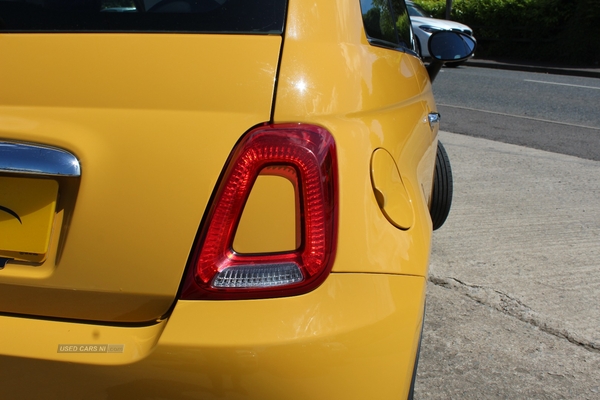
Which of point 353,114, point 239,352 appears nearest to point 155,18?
point 353,114

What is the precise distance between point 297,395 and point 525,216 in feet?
11.9

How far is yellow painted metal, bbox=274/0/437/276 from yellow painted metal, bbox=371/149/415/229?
18mm

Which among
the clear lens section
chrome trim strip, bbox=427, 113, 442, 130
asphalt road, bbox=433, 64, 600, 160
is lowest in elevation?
asphalt road, bbox=433, 64, 600, 160

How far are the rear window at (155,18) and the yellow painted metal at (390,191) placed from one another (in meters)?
0.39

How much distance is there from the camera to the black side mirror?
10.6 ft

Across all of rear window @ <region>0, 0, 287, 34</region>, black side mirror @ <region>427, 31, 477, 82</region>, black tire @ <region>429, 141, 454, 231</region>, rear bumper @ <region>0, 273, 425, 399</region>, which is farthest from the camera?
black tire @ <region>429, 141, 454, 231</region>

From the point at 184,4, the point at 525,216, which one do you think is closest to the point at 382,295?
the point at 184,4

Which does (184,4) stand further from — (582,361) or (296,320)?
(582,361)

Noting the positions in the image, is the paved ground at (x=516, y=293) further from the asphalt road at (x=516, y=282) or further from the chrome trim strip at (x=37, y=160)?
the chrome trim strip at (x=37, y=160)

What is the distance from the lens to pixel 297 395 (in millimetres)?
1227

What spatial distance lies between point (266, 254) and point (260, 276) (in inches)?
1.9

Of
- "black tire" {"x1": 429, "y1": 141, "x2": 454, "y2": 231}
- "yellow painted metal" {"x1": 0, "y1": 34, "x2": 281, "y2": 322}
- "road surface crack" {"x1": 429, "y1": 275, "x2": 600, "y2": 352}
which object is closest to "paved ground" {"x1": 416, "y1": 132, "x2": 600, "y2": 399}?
"road surface crack" {"x1": 429, "y1": 275, "x2": 600, "y2": 352}

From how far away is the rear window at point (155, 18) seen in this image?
1462 millimetres

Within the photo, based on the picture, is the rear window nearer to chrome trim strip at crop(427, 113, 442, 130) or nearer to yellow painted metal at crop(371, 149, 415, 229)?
yellow painted metal at crop(371, 149, 415, 229)
